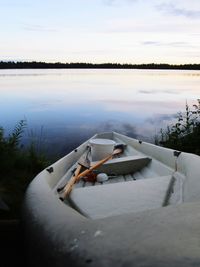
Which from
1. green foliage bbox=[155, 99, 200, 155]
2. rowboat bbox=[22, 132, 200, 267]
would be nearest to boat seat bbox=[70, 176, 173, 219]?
rowboat bbox=[22, 132, 200, 267]

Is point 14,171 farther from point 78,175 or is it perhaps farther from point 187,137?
point 187,137

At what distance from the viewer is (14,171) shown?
5391mm

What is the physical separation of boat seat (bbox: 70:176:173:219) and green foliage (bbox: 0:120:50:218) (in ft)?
3.69

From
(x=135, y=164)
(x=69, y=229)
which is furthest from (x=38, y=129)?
(x=69, y=229)

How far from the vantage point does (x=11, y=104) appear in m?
22.5

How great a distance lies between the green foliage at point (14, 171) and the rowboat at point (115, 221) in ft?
2.08

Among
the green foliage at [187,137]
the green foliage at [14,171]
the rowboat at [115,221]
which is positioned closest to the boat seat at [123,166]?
the rowboat at [115,221]

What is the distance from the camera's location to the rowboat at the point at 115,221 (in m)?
1.80

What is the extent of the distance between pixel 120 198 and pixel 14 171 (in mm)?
2610

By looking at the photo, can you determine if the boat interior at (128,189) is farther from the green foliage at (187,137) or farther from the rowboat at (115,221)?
the green foliage at (187,137)

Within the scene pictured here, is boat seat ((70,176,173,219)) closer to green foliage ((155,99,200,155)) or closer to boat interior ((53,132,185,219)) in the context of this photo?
boat interior ((53,132,185,219))

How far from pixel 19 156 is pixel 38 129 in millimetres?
8991

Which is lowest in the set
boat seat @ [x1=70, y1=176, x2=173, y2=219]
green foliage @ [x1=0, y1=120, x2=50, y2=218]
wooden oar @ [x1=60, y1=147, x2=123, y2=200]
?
green foliage @ [x1=0, y1=120, x2=50, y2=218]

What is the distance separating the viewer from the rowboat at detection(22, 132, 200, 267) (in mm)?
1796
